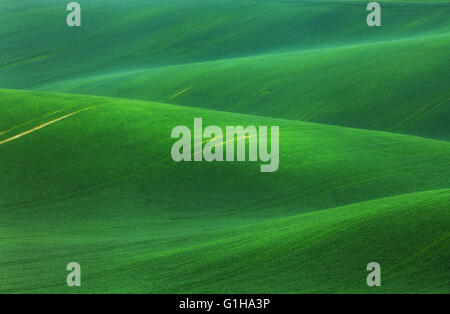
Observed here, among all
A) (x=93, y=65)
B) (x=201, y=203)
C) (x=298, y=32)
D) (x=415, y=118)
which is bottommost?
(x=201, y=203)

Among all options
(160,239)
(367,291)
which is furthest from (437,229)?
(160,239)

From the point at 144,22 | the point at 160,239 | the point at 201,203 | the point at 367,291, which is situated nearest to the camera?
the point at 367,291

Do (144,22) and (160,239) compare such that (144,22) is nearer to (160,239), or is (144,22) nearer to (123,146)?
(123,146)

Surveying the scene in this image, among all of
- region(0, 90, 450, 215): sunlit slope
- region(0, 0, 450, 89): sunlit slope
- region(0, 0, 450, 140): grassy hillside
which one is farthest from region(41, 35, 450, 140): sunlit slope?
region(0, 90, 450, 215): sunlit slope

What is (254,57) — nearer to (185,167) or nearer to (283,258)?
(185,167)

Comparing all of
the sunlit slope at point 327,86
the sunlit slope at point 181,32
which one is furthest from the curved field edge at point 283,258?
the sunlit slope at point 181,32
